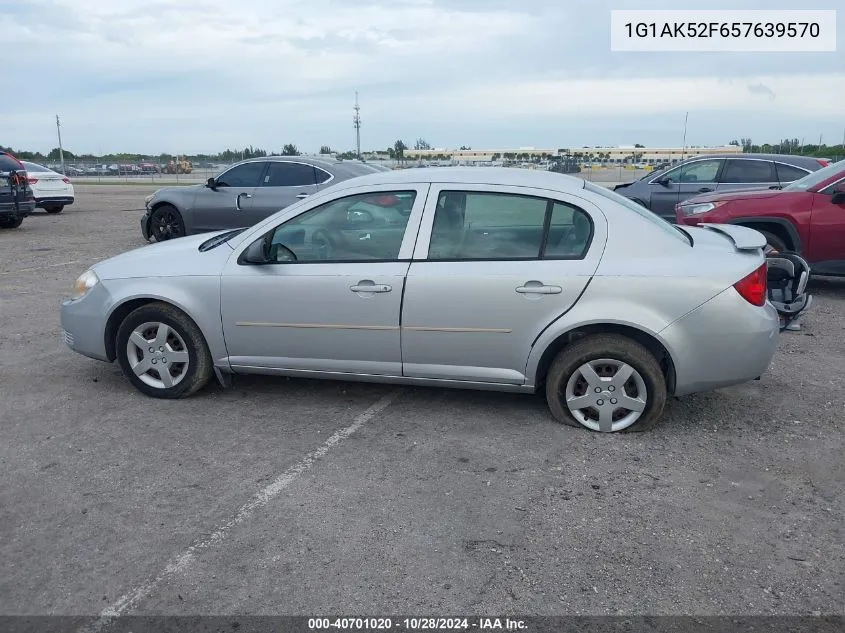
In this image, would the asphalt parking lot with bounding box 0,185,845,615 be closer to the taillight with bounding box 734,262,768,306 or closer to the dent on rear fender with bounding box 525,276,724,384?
the dent on rear fender with bounding box 525,276,724,384

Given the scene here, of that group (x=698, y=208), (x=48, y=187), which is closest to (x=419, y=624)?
(x=698, y=208)

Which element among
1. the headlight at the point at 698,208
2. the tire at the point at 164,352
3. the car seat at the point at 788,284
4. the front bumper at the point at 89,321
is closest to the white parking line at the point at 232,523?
the tire at the point at 164,352

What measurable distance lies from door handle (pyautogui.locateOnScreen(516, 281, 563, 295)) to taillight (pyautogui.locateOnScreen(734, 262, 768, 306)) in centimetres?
104

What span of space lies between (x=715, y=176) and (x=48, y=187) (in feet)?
51.3

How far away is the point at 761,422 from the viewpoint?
15.7 ft

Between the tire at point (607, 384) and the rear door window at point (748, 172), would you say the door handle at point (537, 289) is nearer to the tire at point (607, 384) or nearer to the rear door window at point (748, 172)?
the tire at point (607, 384)

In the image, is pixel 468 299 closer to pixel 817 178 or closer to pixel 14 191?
pixel 817 178

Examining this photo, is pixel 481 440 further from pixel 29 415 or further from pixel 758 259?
pixel 29 415

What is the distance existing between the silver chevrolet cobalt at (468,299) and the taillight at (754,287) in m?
0.01

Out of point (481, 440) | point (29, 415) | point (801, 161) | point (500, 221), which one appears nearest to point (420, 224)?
point (500, 221)

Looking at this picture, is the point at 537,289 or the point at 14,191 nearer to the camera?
the point at 537,289

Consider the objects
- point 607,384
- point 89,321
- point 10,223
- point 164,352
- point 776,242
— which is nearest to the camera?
point 607,384

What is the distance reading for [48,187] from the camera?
18781 mm

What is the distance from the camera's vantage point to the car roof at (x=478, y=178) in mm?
4719
